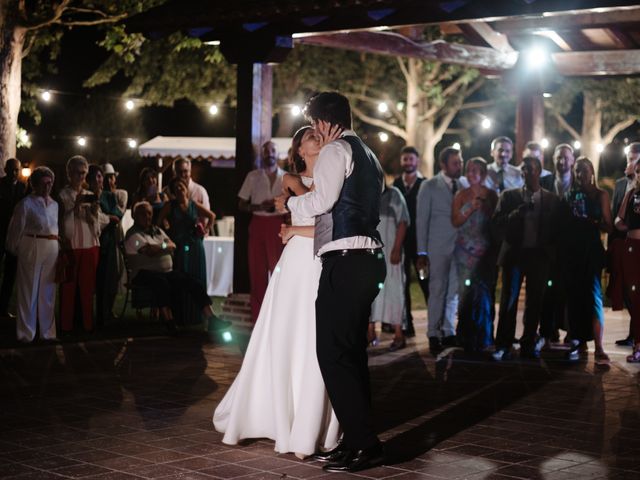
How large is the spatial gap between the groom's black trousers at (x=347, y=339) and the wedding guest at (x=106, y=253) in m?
6.99

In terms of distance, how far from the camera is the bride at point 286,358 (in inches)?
264

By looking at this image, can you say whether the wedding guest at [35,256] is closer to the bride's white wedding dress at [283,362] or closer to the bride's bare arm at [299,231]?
the bride's white wedding dress at [283,362]

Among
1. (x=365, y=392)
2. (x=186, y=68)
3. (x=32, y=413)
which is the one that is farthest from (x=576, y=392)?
(x=186, y=68)

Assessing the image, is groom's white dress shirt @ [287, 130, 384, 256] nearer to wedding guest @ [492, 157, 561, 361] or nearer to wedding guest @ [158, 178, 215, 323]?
wedding guest @ [492, 157, 561, 361]

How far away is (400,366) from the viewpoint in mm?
10438

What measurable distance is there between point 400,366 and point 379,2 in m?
3.53

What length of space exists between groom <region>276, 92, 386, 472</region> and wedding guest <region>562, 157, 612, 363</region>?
5.23 m

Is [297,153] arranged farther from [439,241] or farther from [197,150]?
[197,150]

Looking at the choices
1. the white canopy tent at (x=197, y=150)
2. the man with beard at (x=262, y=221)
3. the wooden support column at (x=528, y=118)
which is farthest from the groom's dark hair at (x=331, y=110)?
the white canopy tent at (x=197, y=150)

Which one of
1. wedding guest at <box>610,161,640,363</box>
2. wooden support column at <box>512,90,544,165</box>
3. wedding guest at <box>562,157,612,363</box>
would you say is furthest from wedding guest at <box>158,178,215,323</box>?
wooden support column at <box>512,90,544,165</box>

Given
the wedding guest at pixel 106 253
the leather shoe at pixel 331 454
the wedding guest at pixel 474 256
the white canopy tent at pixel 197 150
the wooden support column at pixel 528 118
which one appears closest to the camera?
the leather shoe at pixel 331 454

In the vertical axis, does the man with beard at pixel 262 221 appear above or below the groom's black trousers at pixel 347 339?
above

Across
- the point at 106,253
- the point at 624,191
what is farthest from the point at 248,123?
the point at 624,191

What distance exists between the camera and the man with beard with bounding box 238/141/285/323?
12320 mm
